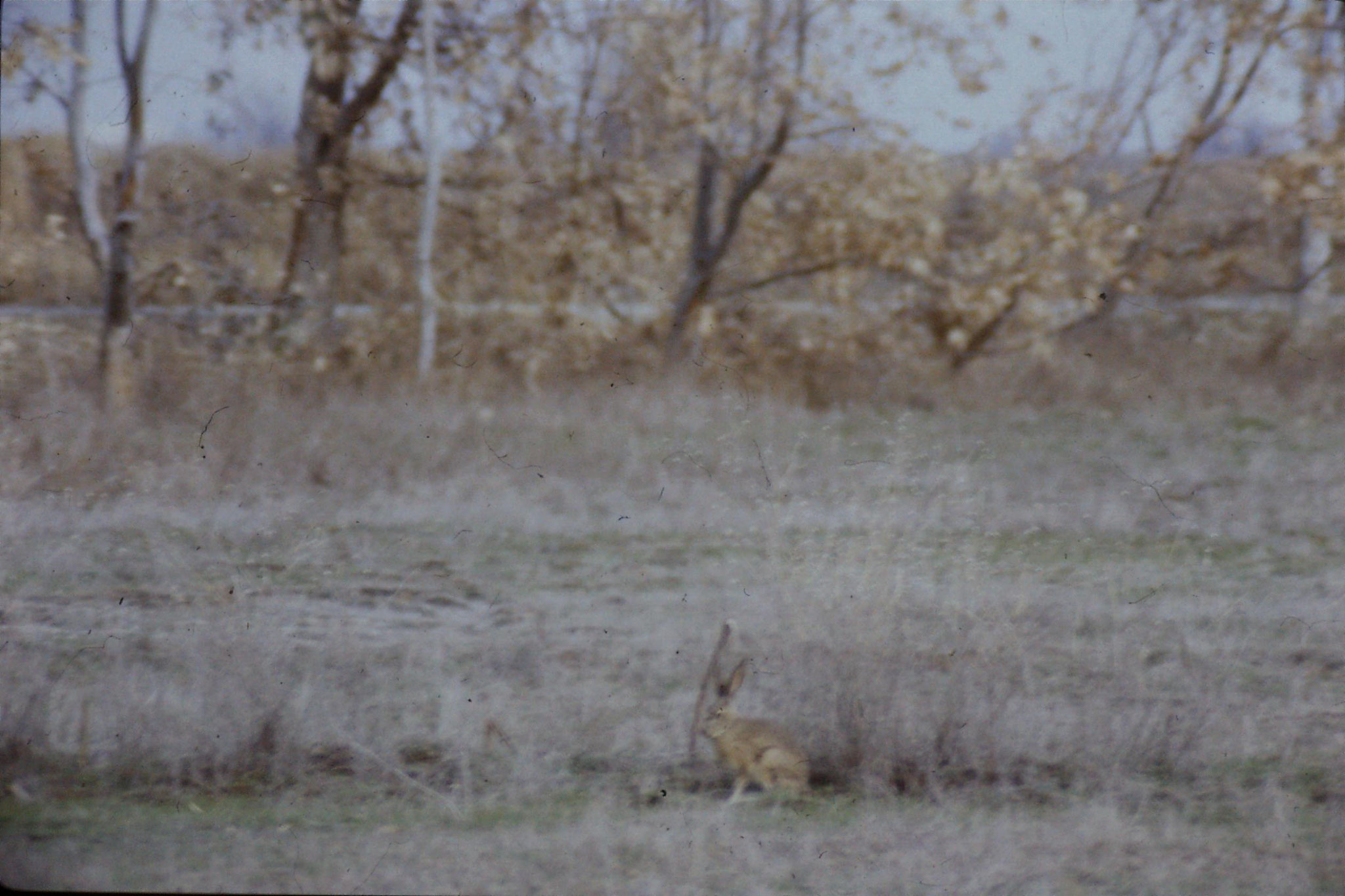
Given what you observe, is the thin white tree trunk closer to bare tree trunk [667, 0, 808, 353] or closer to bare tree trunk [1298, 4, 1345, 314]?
bare tree trunk [667, 0, 808, 353]

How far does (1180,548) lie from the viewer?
2645mm

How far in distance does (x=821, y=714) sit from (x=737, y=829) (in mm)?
339

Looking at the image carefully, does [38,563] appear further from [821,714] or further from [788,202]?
[788,202]

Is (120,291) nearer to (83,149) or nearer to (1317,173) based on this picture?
(83,149)

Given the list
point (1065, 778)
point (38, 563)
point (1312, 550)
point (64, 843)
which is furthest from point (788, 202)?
point (64, 843)

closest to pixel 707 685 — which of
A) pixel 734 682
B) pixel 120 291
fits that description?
pixel 734 682

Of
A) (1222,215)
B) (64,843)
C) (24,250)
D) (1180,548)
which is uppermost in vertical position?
(1222,215)

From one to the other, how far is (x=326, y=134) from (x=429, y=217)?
1.52 feet

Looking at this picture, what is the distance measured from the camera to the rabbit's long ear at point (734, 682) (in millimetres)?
2100

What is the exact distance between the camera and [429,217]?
3406 mm

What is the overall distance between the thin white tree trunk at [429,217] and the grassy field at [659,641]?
278 millimetres

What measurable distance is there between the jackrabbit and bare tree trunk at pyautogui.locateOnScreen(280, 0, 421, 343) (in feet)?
5.51

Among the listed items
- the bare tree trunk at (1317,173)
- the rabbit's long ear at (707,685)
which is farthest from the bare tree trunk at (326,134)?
the bare tree trunk at (1317,173)

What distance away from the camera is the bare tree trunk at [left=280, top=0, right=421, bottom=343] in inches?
112
